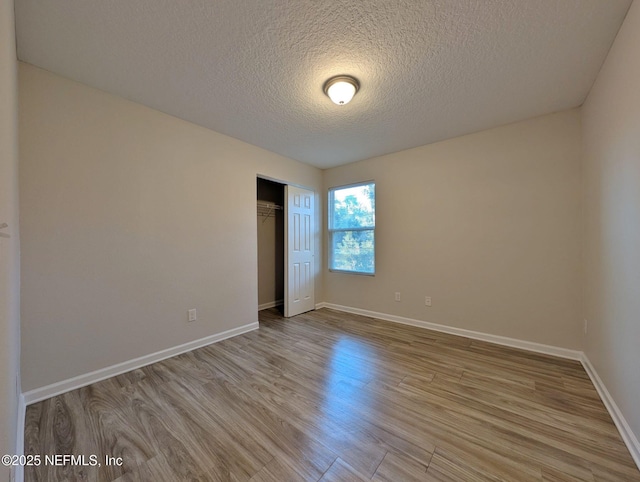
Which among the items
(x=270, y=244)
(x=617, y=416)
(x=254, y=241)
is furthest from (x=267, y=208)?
(x=617, y=416)

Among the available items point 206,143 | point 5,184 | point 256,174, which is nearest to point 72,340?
point 5,184

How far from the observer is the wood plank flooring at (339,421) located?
1280 mm

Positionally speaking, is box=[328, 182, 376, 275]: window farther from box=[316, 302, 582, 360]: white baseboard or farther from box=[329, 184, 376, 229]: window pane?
box=[316, 302, 582, 360]: white baseboard

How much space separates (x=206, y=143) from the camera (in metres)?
2.82

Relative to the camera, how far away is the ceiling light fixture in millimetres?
1970

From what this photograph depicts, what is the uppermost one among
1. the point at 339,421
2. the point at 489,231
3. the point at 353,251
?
the point at 489,231

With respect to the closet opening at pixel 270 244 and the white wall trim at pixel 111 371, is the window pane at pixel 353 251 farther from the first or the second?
the white wall trim at pixel 111 371

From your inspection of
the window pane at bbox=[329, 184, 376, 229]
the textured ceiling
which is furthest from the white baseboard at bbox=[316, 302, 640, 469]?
the textured ceiling

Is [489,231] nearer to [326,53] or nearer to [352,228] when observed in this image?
[352,228]

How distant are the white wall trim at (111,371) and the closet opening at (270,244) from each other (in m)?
1.45

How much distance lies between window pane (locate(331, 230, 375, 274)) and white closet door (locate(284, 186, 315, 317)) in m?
0.41

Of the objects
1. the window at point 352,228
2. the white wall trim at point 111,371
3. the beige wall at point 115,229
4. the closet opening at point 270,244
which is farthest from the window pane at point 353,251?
the white wall trim at point 111,371

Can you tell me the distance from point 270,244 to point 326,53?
3260 millimetres

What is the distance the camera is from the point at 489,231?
9.36ft
